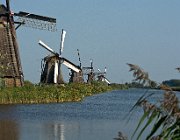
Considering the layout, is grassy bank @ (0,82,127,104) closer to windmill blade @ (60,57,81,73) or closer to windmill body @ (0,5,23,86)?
windmill body @ (0,5,23,86)

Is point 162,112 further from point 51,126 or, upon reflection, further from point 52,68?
point 52,68

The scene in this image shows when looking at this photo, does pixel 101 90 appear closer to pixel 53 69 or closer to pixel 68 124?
A: pixel 53 69

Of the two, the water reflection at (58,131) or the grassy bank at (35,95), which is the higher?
the grassy bank at (35,95)

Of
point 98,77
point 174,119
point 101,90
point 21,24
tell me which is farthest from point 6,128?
point 98,77

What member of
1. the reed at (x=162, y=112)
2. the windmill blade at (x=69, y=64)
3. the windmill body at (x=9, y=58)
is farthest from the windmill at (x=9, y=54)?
the reed at (x=162, y=112)

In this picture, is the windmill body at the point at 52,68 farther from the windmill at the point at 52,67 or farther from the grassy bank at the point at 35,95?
the grassy bank at the point at 35,95

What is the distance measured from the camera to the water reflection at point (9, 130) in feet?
53.4

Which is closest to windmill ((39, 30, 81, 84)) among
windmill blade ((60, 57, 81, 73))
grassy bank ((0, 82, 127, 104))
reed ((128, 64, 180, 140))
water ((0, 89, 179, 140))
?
windmill blade ((60, 57, 81, 73))

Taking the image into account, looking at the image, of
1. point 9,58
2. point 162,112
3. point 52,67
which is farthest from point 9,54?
point 162,112

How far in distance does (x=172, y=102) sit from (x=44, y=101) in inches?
1176

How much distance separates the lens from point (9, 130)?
18281 mm

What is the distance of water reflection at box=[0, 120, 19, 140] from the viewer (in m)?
16.3

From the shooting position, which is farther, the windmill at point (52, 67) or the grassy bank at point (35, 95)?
the windmill at point (52, 67)

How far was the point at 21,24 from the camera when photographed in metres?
39.0
